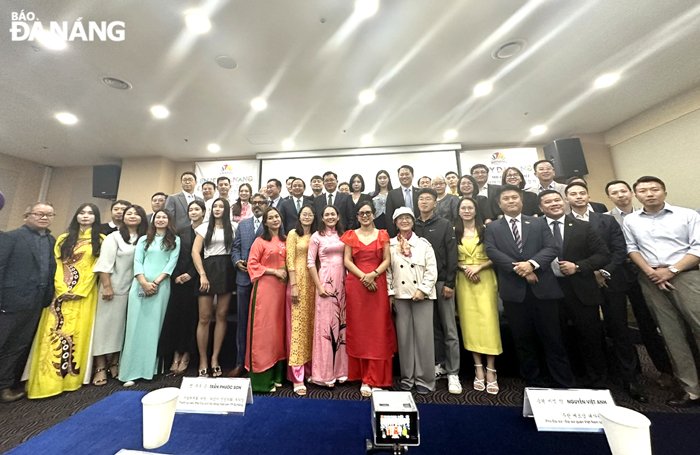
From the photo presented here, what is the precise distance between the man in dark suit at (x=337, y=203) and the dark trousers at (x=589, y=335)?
222 cm

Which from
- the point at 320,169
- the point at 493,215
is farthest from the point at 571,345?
the point at 320,169

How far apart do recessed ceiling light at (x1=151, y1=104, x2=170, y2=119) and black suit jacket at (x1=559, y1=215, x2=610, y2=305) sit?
582 cm

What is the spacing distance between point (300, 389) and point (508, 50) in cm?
447

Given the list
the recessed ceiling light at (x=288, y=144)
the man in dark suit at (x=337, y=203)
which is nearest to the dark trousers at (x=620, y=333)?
the man in dark suit at (x=337, y=203)

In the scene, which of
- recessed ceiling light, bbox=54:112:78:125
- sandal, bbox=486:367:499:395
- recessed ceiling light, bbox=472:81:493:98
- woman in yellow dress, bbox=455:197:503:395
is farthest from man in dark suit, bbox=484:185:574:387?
recessed ceiling light, bbox=54:112:78:125

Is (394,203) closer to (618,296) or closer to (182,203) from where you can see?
(618,296)

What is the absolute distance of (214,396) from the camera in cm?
125

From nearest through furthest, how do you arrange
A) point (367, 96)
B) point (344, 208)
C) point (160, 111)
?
point (344, 208)
point (367, 96)
point (160, 111)

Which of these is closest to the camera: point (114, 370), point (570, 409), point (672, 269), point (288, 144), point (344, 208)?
point (570, 409)

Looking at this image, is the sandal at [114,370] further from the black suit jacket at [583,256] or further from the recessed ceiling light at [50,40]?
Answer: the black suit jacket at [583,256]

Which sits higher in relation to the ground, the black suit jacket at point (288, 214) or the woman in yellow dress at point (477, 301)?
the black suit jacket at point (288, 214)

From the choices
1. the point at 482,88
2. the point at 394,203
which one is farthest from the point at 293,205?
the point at 482,88

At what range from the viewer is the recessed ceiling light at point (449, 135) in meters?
5.73

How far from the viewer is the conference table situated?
109 cm
